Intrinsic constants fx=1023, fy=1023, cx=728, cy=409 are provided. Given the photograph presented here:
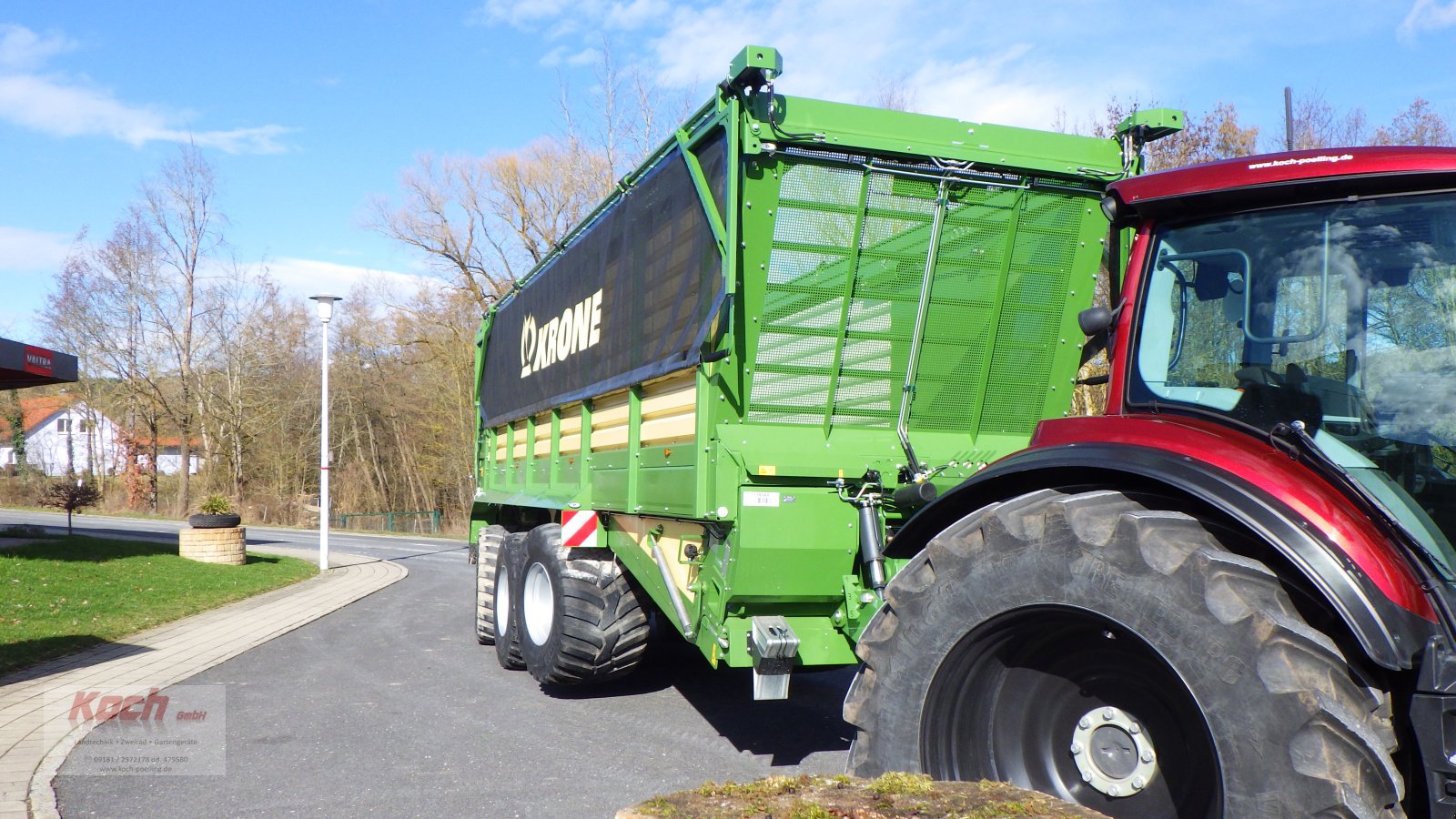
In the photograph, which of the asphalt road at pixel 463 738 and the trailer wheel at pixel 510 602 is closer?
the asphalt road at pixel 463 738

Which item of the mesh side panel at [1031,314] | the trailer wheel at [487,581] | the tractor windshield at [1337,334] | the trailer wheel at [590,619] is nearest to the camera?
the tractor windshield at [1337,334]

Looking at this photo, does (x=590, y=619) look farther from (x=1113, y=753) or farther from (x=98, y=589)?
(x=98, y=589)

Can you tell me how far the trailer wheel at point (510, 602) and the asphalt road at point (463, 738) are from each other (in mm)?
152

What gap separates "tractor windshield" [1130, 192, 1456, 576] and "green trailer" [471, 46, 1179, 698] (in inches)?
70.6

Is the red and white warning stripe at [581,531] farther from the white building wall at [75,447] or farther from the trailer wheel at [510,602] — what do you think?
the white building wall at [75,447]

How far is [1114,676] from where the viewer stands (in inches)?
116

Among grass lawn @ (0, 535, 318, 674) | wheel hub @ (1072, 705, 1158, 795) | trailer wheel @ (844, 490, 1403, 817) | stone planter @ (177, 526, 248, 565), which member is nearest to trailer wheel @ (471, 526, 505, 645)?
grass lawn @ (0, 535, 318, 674)

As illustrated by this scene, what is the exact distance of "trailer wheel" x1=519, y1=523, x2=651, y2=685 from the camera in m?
6.65

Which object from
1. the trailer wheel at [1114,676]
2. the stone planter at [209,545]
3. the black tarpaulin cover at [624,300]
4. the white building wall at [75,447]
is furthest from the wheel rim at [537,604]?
the white building wall at [75,447]

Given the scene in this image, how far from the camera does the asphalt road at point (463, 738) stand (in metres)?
5.02

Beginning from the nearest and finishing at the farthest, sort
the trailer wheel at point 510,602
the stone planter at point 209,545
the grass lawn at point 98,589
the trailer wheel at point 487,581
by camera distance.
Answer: the trailer wheel at point 510,602
the trailer wheel at point 487,581
the grass lawn at point 98,589
the stone planter at point 209,545

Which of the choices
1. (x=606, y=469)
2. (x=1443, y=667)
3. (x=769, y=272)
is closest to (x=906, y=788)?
(x=1443, y=667)

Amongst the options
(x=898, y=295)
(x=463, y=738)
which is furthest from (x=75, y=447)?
(x=898, y=295)

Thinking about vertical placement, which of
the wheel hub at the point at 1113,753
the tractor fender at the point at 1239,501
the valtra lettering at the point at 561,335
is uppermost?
the valtra lettering at the point at 561,335
